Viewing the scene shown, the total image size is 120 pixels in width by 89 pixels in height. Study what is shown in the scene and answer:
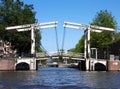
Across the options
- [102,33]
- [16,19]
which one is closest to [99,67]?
[102,33]

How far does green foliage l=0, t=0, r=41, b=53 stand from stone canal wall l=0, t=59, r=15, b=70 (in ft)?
33.6

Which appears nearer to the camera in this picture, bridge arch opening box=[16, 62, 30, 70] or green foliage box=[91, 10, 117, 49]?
bridge arch opening box=[16, 62, 30, 70]

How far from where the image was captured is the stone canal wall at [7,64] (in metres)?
84.9

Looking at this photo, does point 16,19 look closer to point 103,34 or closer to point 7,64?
point 7,64

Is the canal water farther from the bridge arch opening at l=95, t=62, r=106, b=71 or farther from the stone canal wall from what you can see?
the bridge arch opening at l=95, t=62, r=106, b=71

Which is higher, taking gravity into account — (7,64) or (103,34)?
(103,34)

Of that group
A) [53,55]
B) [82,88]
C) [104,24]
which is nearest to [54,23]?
[53,55]

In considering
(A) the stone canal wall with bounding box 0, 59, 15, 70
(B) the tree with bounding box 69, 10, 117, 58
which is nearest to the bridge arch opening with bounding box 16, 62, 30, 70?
(A) the stone canal wall with bounding box 0, 59, 15, 70

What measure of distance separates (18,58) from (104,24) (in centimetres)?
2626

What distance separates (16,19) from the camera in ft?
321

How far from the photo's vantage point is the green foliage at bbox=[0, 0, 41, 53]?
96062 mm

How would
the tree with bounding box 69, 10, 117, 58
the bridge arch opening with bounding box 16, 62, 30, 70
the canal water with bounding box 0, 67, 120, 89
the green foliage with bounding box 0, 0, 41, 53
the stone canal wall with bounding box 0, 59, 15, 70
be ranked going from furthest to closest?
1. the tree with bounding box 69, 10, 117, 58
2. the green foliage with bounding box 0, 0, 41, 53
3. the bridge arch opening with bounding box 16, 62, 30, 70
4. the stone canal wall with bounding box 0, 59, 15, 70
5. the canal water with bounding box 0, 67, 120, 89

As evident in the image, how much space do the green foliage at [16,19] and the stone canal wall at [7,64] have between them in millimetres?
10233

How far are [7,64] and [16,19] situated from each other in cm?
1531
